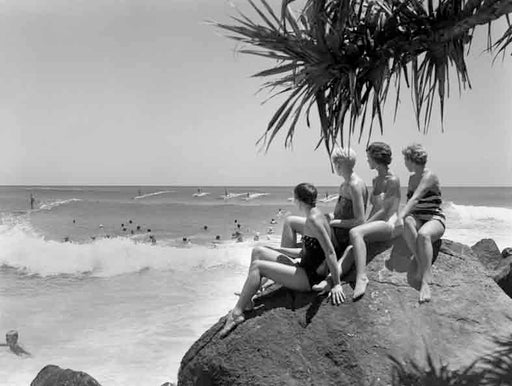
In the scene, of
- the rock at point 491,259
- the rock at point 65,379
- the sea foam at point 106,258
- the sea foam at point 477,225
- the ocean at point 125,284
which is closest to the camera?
the rock at point 65,379

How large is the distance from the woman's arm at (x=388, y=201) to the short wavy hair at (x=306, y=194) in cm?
64

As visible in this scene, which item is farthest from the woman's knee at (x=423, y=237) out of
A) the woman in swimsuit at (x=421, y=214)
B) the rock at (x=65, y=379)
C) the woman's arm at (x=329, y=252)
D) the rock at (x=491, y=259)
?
the rock at (x=491, y=259)

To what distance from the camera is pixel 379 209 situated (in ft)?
17.5

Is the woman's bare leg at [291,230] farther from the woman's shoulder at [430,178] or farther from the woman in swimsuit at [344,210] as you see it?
the woman's shoulder at [430,178]

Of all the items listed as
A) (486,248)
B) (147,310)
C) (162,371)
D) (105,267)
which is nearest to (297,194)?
(162,371)

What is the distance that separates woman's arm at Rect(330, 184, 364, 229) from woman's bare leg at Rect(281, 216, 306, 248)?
1.02 feet

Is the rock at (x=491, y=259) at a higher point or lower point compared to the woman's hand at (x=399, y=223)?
lower

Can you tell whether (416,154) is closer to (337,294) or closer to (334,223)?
(334,223)

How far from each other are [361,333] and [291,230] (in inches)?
45.5

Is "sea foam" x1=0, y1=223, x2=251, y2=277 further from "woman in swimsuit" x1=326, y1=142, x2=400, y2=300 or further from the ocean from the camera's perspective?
"woman in swimsuit" x1=326, y1=142, x2=400, y2=300

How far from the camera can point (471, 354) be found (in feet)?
15.7

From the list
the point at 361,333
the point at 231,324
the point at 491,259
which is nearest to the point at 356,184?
the point at 361,333

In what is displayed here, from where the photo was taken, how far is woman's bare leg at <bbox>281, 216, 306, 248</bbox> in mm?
5262

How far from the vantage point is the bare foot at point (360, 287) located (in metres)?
4.91
